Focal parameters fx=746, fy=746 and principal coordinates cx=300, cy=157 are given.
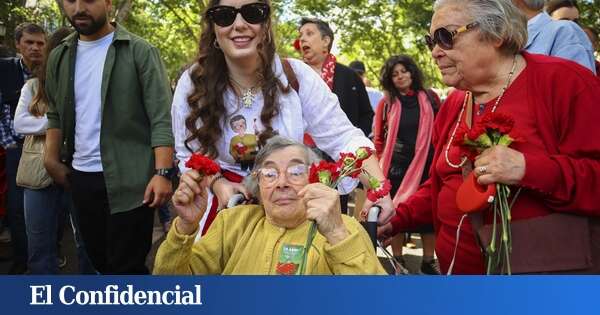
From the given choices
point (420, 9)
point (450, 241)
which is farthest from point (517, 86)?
point (420, 9)

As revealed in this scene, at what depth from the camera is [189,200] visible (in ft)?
8.25

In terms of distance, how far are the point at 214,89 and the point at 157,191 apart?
0.98 meters

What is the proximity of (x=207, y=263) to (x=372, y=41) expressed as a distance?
2394 centimetres

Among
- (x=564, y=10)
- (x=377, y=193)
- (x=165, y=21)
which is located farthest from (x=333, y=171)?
(x=165, y=21)

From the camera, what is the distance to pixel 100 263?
4.31 meters

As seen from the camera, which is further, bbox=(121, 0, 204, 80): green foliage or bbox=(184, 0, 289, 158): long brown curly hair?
bbox=(121, 0, 204, 80): green foliage

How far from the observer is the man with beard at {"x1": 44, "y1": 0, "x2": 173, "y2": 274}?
403cm

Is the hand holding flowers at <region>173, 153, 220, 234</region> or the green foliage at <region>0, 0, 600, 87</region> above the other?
the hand holding flowers at <region>173, 153, 220, 234</region>

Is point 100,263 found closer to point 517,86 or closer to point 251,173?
point 251,173

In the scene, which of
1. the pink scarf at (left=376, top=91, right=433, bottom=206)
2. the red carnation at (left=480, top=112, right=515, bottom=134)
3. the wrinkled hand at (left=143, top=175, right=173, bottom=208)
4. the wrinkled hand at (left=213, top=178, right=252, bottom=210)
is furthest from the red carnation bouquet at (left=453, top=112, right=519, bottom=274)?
the pink scarf at (left=376, top=91, right=433, bottom=206)

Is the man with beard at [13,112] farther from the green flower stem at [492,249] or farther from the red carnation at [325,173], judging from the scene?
the green flower stem at [492,249]

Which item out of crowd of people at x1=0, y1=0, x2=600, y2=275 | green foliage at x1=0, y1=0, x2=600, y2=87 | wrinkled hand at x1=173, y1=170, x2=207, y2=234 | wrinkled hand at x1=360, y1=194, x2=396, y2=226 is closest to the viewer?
crowd of people at x1=0, y1=0, x2=600, y2=275

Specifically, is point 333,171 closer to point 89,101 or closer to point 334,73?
point 89,101

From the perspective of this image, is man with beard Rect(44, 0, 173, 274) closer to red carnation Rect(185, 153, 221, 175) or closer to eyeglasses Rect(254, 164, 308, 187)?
eyeglasses Rect(254, 164, 308, 187)
